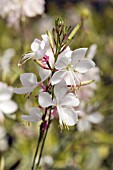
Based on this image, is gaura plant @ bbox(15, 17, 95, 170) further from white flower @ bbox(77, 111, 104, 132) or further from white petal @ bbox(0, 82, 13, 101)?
white flower @ bbox(77, 111, 104, 132)

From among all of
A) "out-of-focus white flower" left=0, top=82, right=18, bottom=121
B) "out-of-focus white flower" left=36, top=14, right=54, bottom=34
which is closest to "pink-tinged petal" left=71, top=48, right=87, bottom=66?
"out-of-focus white flower" left=0, top=82, right=18, bottom=121

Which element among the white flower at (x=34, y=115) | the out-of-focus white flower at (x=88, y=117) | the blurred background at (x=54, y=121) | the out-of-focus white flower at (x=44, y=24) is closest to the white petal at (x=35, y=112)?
the white flower at (x=34, y=115)

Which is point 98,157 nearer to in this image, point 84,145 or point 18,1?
point 84,145

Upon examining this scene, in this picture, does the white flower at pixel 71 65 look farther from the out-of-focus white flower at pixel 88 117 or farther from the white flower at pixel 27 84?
the out-of-focus white flower at pixel 88 117

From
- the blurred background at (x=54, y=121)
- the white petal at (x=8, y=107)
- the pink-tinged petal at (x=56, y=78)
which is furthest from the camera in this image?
the blurred background at (x=54, y=121)

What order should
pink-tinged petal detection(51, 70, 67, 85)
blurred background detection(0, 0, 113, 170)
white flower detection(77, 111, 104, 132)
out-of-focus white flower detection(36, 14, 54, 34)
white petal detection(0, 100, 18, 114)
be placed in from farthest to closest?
out-of-focus white flower detection(36, 14, 54, 34) < white flower detection(77, 111, 104, 132) < blurred background detection(0, 0, 113, 170) < white petal detection(0, 100, 18, 114) < pink-tinged petal detection(51, 70, 67, 85)

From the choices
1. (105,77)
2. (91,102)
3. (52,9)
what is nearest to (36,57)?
(91,102)
